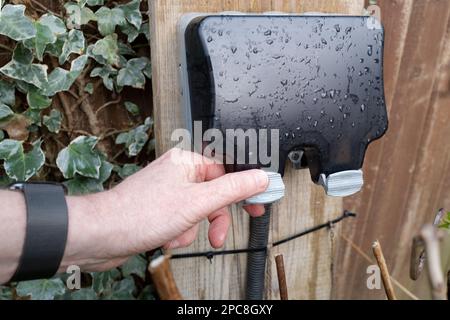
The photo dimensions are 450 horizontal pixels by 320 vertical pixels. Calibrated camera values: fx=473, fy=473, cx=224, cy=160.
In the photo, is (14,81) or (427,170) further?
(427,170)

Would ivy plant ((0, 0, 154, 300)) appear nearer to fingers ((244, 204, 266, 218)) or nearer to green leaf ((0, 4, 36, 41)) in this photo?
green leaf ((0, 4, 36, 41))

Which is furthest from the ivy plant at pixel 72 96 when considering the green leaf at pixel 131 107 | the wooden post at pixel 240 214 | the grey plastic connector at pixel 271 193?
the grey plastic connector at pixel 271 193

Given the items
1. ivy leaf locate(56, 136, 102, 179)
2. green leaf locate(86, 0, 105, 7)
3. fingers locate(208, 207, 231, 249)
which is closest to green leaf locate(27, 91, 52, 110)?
ivy leaf locate(56, 136, 102, 179)

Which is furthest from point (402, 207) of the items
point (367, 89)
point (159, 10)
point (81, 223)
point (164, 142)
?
point (81, 223)

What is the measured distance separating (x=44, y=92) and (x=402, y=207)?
4.08ft

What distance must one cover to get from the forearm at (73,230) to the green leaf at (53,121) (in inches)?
15.2

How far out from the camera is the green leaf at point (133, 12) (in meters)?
1.12

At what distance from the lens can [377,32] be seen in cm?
97

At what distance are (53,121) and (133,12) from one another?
0.33m

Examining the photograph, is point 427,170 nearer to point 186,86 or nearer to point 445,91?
point 445,91

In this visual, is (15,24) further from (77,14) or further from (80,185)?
(80,185)

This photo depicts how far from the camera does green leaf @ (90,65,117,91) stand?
1146 millimetres

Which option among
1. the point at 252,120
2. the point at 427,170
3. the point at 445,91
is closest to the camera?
the point at 252,120

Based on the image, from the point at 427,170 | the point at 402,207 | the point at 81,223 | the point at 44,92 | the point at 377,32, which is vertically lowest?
the point at 402,207
